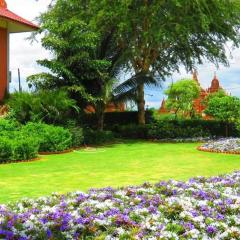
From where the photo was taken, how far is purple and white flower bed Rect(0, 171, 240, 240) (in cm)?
552

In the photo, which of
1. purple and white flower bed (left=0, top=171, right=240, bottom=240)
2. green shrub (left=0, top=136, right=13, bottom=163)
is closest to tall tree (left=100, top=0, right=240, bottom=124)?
green shrub (left=0, top=136, right=13, bottom=163)

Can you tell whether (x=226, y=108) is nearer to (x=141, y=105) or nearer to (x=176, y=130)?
(x=176, y=130)

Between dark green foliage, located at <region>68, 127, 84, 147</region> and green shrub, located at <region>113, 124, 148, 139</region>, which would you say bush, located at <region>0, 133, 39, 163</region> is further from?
green shrub, located at <region>113, 124, 148, 139</region>

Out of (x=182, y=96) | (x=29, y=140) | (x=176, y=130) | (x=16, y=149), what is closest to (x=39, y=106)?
(x=29, y=140)

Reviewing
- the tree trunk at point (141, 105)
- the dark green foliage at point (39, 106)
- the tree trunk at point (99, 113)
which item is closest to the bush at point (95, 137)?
the tree trunk at point (99, 113)

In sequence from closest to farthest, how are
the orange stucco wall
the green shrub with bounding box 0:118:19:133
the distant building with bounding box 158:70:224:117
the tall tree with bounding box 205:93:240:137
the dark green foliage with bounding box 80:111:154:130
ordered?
the green shrub with bounding box 0:118:19:133 < the orange stucco wall < the tall tree with bounding box 205:93:240:137 < the dark green foliage with bounding box 80:111:154:130 < the distant building with bounding box 158:70:224:117

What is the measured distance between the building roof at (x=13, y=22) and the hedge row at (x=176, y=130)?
23.1 feet

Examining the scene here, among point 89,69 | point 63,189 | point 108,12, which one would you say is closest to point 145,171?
point 63,189

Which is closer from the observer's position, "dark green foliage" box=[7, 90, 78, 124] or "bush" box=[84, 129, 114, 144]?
"dark green foliage" box=[7, 90, 78, 124]

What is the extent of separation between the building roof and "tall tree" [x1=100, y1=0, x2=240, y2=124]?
343 cm

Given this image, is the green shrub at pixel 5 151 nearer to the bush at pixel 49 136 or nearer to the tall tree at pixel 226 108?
the bush at pixel 49 136

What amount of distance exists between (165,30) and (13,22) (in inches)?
286

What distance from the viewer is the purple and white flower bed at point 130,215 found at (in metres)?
5.52

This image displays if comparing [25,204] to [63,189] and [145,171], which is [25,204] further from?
[145,171]
